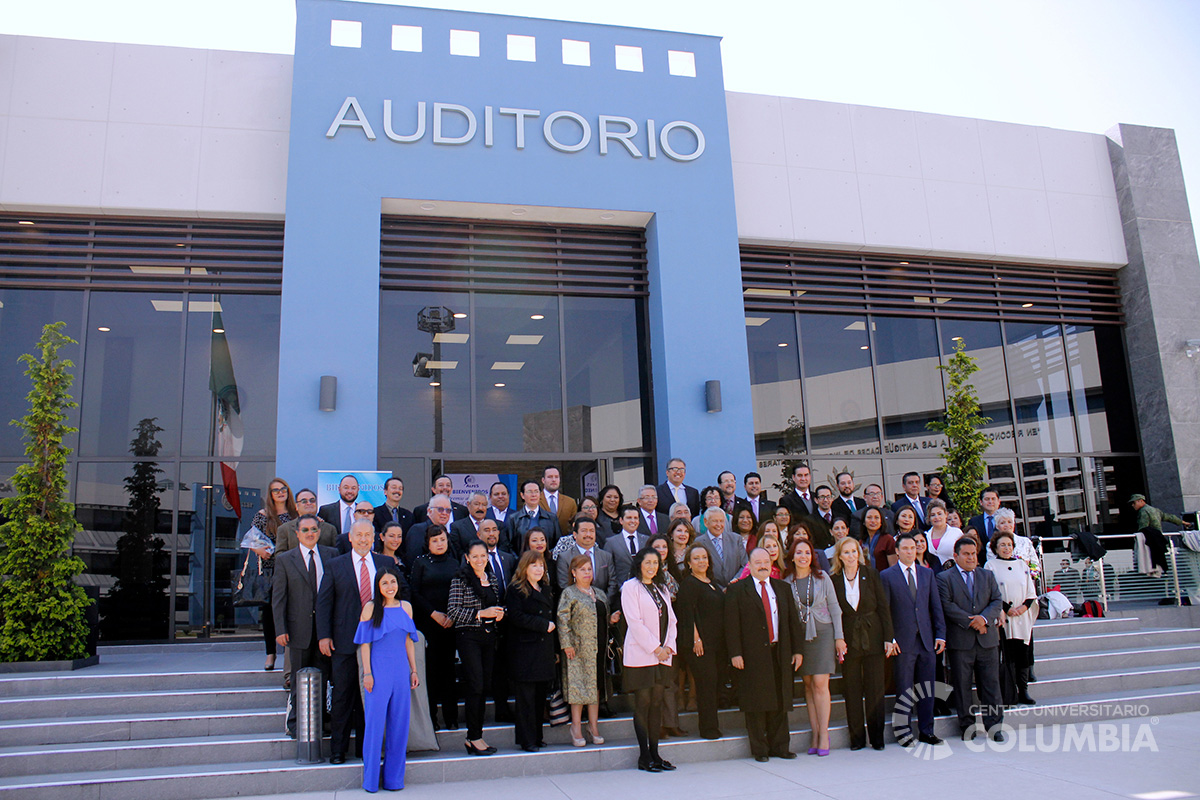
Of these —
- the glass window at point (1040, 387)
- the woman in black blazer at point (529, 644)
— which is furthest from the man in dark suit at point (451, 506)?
the glass window at point (1040, 387)

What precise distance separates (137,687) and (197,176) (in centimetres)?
603

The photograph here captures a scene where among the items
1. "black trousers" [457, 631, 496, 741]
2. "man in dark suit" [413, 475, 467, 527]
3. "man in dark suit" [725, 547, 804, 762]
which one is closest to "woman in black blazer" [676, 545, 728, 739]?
"man in dark suit" [725, 547, 804, 762]

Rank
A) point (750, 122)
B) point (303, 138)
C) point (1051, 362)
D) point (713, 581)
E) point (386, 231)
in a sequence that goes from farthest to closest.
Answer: point (1051, 362) < point (750, 122) < point (386, 231) < point (303, 138) < point (713, 581)

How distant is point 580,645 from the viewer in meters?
6.30

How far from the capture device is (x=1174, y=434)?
486 inches

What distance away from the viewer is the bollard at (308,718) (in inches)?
228

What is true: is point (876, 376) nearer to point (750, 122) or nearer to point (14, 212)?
point (750, 122)

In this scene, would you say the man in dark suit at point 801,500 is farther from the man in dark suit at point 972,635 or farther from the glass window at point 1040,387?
the glass window at point 1040,387

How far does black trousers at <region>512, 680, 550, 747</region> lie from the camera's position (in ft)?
20.2

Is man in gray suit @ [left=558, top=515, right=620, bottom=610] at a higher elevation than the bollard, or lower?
higher

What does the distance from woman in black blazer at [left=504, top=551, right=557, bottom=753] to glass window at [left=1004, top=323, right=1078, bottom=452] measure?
367 inches

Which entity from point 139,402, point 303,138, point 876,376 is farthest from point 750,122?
point 139,402

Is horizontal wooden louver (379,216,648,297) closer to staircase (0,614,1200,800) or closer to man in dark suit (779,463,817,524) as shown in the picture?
man in dark suit (779,463,817,524)

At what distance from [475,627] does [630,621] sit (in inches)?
46.0
